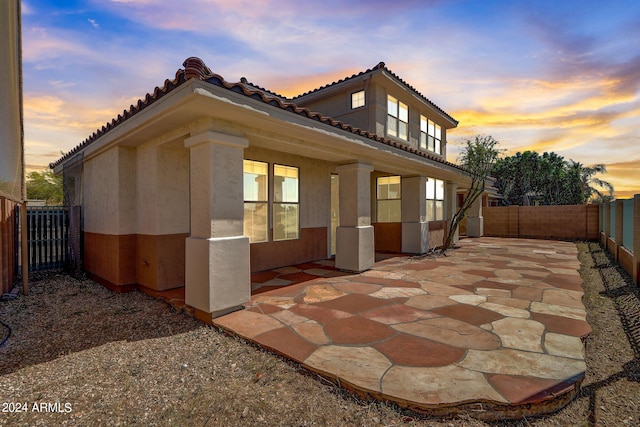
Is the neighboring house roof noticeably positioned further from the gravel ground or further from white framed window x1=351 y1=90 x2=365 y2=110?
white framed window x1=351 y1=90 x2=365 y2=110

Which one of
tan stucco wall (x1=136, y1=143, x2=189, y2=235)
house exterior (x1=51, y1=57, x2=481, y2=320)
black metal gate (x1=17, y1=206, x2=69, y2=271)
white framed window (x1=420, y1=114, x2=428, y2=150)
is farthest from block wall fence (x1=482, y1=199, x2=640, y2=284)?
black metal gate (x1=17, y1=206, x2=69, y2=271)

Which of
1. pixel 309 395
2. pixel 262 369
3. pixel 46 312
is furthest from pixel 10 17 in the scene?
pixel 309 395

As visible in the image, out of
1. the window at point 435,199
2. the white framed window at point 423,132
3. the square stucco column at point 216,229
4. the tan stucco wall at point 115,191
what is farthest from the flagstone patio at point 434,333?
the white framed window at point 423,132

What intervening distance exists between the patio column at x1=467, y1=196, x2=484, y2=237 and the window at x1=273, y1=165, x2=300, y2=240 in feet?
41.1

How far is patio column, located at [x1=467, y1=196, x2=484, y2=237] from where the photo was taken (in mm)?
16469

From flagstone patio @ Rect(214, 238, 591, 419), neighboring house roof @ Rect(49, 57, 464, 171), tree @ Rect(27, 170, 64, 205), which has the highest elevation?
tree @ Rect(27, 170, 64, 205)

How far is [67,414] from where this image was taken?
8.15 ft

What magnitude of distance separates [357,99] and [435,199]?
5.00 metres

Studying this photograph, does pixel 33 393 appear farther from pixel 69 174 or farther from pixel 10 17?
pixel 69 174

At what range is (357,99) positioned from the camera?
10.8 meters

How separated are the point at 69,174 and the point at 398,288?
969 centimetres

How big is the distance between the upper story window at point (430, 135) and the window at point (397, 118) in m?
1.51

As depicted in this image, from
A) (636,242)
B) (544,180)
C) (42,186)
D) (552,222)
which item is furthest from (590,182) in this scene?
(42,186)

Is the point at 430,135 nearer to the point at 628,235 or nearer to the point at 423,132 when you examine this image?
the point at 423,132
